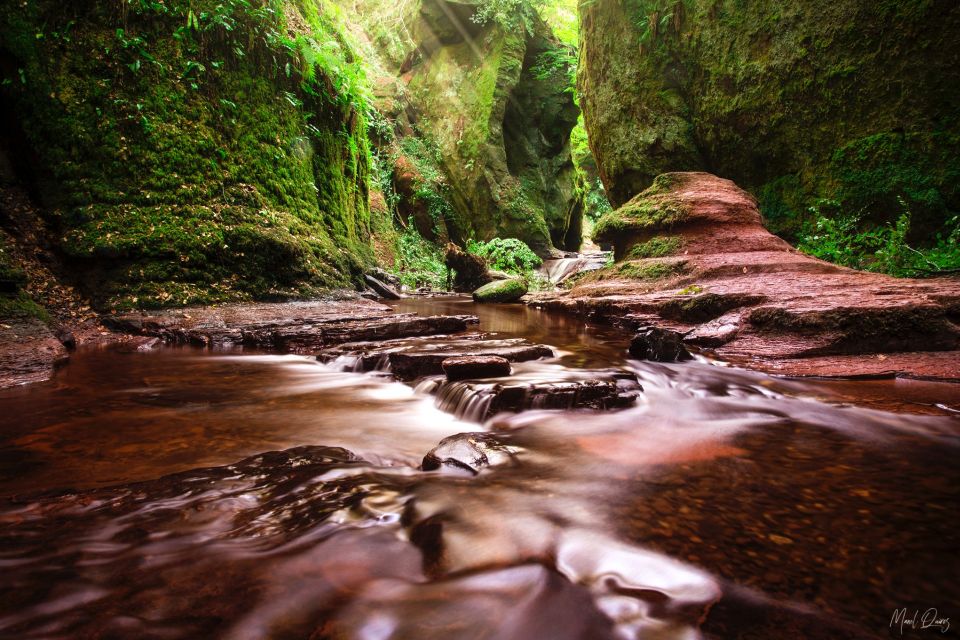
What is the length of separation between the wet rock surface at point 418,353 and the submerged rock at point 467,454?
53.3 inches

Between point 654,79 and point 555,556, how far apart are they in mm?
11605

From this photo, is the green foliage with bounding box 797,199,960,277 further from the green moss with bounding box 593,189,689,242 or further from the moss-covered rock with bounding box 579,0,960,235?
the green moss with bounding box 593,189,689,242

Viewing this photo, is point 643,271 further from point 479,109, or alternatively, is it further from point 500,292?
point 479,109

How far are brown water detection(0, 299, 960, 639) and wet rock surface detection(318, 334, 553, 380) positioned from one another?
2.96ft

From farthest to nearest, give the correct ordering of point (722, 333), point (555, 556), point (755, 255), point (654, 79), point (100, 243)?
point (654, 79) → point (755, 255) → point (100, 243) → point (722, 333) → point (555, 556)

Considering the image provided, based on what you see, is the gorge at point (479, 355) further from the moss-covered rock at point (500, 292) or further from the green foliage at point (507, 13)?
the green foliage at point (507, 13)

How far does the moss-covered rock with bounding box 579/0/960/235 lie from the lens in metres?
6.58

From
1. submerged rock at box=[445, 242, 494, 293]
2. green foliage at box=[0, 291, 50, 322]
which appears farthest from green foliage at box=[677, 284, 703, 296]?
submerged rock at box=[445, 242, 494, 293]

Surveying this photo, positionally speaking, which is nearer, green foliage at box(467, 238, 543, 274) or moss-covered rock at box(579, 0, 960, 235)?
moss-covered rock at box(579, 0, 960, 235)

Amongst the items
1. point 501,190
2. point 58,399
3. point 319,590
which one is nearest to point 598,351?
point 319,590

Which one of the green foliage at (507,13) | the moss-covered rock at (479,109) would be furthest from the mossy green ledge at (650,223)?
the green foliage at (507,13)

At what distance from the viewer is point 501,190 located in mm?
18312

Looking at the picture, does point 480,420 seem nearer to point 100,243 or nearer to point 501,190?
point 100,243

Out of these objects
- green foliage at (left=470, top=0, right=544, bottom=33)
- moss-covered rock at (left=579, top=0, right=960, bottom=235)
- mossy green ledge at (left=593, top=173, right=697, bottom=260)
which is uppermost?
green foliage at (left=470, top=0, right=544, bottom=33)
